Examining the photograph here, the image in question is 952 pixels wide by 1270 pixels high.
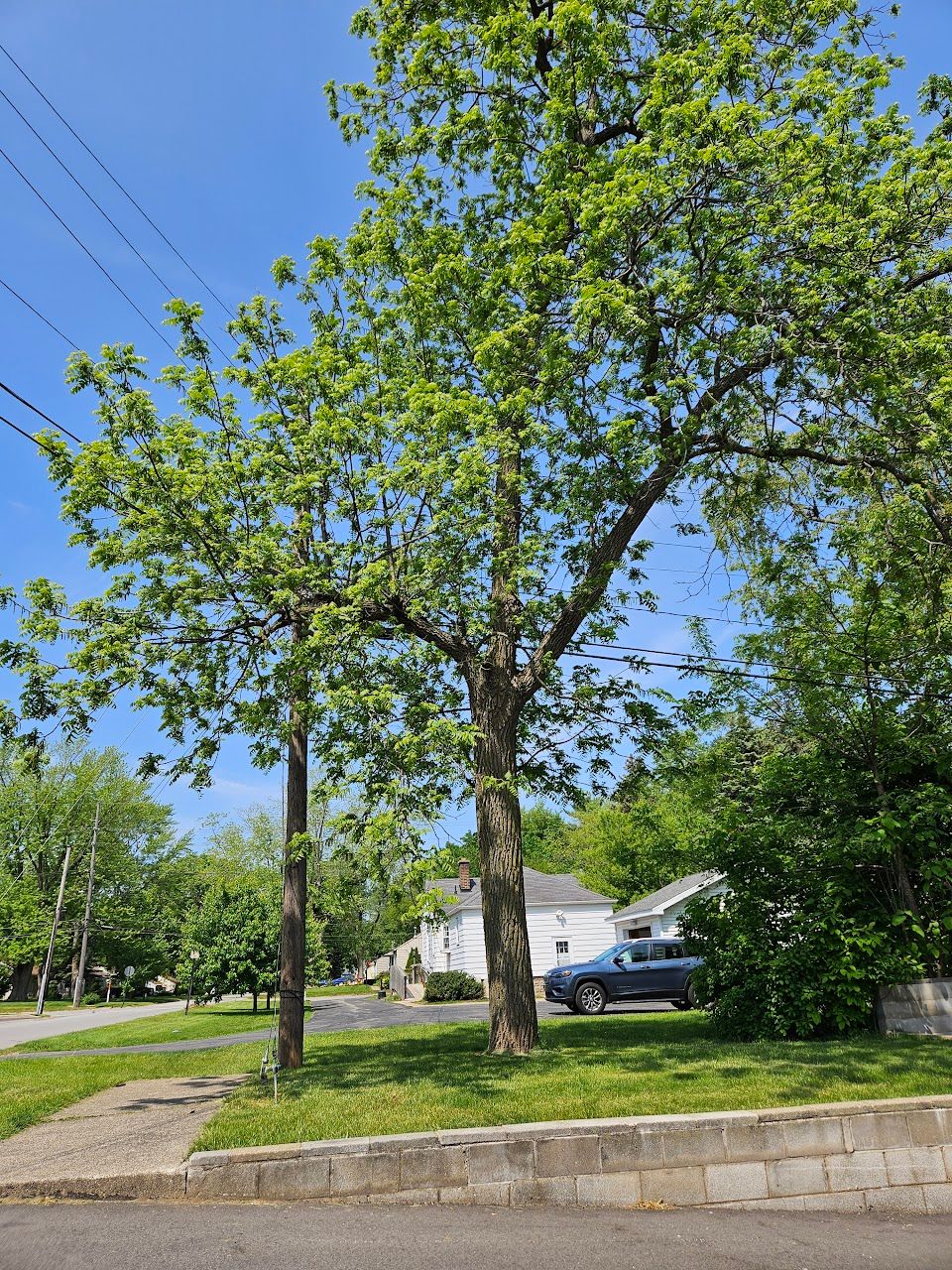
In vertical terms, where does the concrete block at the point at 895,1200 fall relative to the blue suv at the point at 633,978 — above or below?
below

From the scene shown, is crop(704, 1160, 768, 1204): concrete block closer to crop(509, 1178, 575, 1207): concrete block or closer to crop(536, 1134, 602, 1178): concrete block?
crop(536, 1134, 602, 1178): concrete block

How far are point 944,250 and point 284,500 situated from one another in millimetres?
8546

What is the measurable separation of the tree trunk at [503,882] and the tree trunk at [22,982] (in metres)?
55.6

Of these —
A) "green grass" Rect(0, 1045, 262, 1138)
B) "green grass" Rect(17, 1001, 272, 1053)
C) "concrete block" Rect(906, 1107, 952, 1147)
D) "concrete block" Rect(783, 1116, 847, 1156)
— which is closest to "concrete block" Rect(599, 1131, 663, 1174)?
"concrete block" Rect(783, 1116, 847, 1156)

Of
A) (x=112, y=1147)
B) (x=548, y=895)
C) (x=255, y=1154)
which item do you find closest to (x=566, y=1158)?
(x=255, y=1154)

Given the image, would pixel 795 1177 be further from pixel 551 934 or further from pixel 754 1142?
pixel 551 934

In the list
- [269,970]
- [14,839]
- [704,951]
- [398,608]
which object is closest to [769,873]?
[704,951]

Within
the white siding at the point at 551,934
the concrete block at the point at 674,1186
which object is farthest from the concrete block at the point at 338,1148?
the white siding at the point at 551,934

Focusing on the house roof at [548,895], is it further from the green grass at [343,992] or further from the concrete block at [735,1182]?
the concrete block at [735,1182]

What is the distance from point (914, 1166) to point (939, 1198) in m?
0.21

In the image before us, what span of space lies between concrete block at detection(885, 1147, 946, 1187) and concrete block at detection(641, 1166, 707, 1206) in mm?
1321

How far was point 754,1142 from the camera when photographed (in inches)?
224

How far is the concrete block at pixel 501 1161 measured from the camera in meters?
5.57

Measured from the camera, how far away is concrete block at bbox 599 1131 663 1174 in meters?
5.61
